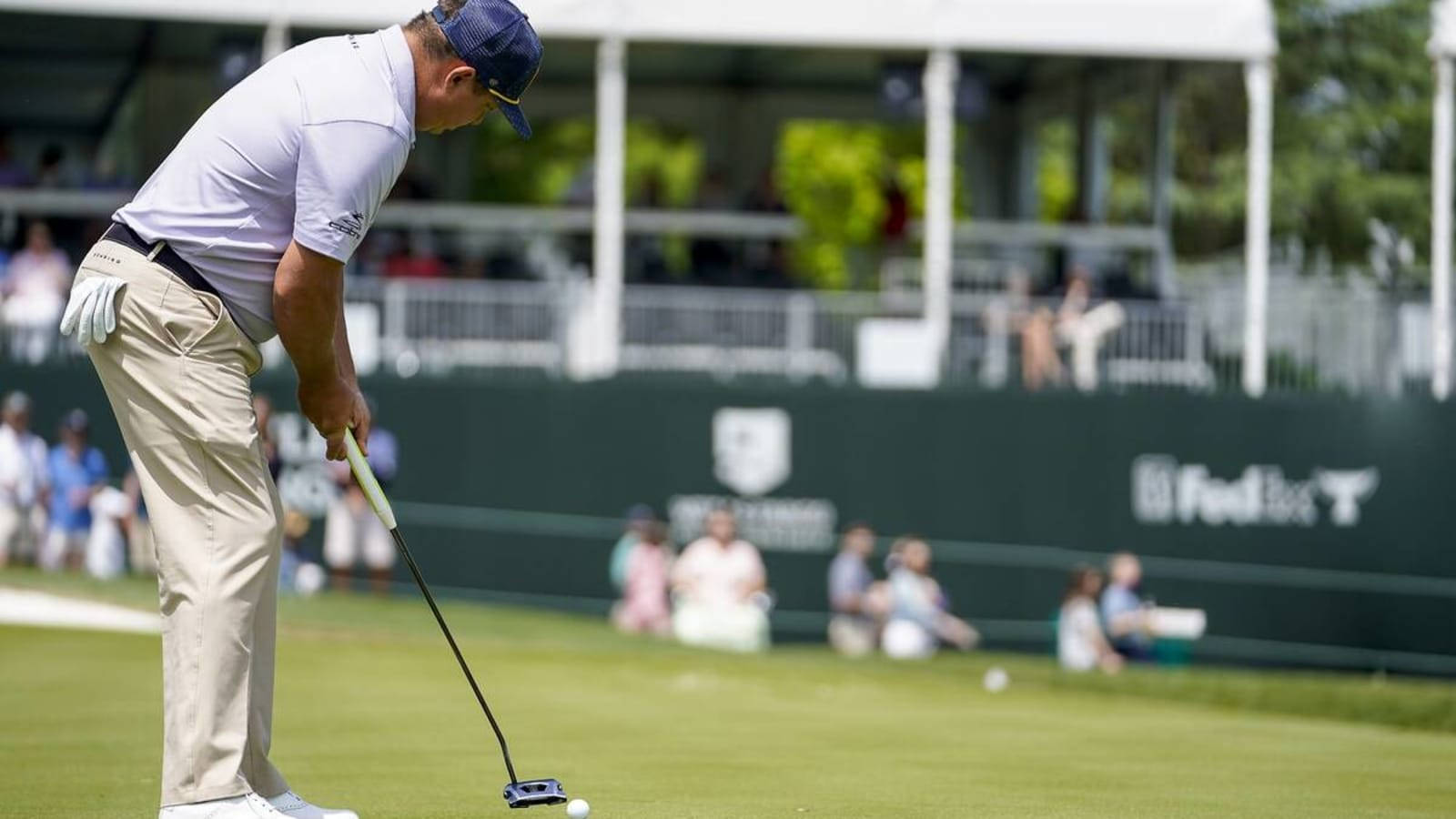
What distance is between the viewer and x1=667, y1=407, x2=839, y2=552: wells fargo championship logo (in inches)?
786

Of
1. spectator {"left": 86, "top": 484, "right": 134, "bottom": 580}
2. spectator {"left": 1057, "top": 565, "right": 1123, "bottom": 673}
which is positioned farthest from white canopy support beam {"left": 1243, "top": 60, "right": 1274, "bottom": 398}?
spectator {"left": 86, "top": 484, "right": 134, "bottom": 580}

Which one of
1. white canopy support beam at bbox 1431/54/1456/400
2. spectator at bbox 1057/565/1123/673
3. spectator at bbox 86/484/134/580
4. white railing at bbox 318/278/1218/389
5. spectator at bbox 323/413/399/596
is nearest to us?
spectator at bbox 1057/565/1123/673

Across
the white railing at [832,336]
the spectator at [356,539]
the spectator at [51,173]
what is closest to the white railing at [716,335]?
the white railing at [832,336]

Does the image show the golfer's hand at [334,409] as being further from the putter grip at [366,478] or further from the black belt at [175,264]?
the black belt at [175,264]

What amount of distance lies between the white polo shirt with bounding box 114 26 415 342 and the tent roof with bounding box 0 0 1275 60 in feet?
55.4

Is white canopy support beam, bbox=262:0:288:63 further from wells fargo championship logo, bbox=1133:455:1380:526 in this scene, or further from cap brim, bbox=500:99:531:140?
cap brim, bbox=500:99:531:140

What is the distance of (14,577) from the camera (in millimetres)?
18250

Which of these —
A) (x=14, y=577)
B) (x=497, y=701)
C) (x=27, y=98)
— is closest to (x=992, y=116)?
(x=27, y=98)

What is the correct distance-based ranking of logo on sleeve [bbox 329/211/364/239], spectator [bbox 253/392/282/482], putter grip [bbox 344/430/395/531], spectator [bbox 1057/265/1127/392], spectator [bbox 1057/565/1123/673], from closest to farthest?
logo on sleeve [bbox 329/211/364/239]
putter grip [bbox 344/430/395/531]
spectator [bbox 1057/565/1123/673]
spectator [bbox 253/392/282/482]
spectator [bbox 1057/265/1127/392]

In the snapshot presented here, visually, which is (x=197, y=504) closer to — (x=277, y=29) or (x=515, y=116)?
(x=515, y=116)

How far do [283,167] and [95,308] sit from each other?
22.0 inches

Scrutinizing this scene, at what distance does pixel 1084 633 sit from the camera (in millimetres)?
17797

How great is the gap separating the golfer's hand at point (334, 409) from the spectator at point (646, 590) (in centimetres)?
1283

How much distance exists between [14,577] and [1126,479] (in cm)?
979
